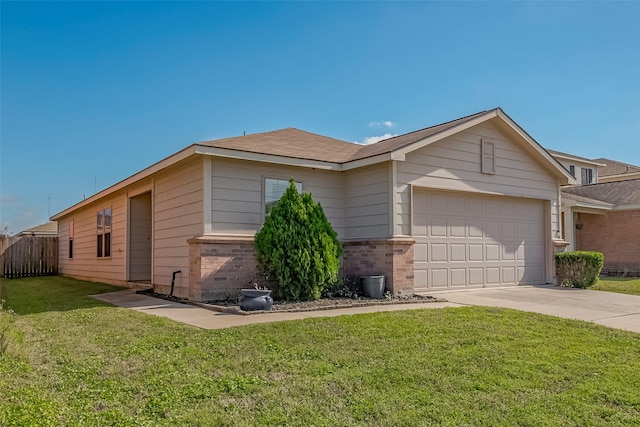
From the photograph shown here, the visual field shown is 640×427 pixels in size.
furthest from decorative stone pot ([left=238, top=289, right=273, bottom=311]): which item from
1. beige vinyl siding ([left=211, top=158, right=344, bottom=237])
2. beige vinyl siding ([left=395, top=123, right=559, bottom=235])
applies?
beige vinyl siding ([left=395, top=123, right=559, bottom=235])

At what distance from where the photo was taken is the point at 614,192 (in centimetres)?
2055

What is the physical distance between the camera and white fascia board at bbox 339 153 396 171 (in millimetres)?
10141

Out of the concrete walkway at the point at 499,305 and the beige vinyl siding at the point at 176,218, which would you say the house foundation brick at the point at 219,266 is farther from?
the concrete walkway at the point at 499,305

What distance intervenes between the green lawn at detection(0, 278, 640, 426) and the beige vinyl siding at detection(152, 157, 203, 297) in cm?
349

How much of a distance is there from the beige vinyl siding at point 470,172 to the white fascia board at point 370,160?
15.1 inches

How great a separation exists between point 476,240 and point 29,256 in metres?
20.2

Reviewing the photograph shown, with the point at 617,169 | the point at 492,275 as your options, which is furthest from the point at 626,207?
the point at 617,169

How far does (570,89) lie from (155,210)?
10571 millimetres

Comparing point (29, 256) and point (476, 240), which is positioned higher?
point (476, 240)

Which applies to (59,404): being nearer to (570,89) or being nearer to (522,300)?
(522,300)

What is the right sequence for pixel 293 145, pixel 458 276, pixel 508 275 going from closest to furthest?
pixel 458 276, pixel 293 145, pixel 508 275

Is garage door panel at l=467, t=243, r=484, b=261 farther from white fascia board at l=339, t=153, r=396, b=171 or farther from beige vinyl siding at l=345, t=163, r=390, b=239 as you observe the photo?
white fascia board at l=339, t=153, r=396, b=171

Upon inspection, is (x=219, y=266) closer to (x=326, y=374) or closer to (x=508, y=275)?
(x=326, y=374)

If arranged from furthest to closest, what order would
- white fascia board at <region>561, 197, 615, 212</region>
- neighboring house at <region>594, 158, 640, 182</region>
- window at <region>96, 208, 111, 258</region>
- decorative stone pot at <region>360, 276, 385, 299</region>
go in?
neighboring house at <region>594, 158, 640, 182</region>, white fascia board at <region>561, 197, 615, 212</region>, window at <region>96, 208, 111, 258</region>, decorative stone pot at <region>360, 276, 385, 299</region>
